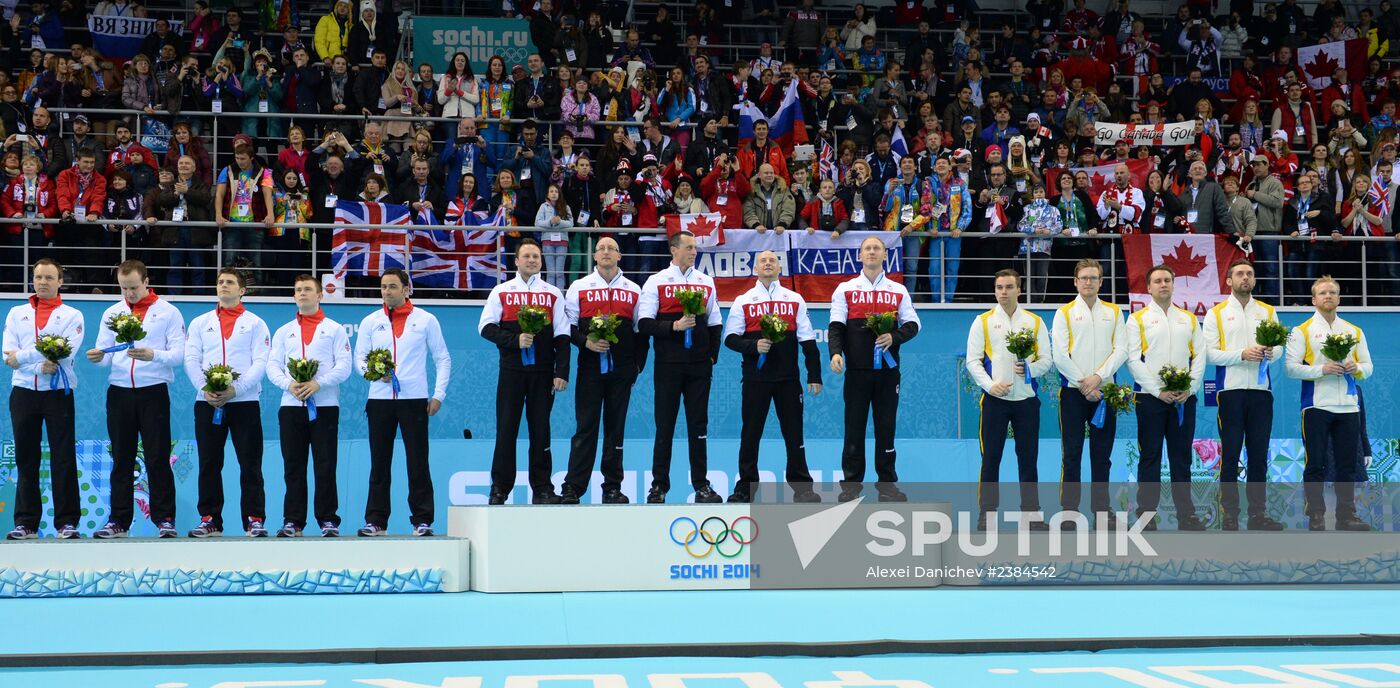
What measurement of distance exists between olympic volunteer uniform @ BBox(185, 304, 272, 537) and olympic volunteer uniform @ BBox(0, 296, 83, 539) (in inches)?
37.8

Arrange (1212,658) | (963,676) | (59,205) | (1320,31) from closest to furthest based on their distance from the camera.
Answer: (963,676), (1212,658), (59,205), (1320,31)

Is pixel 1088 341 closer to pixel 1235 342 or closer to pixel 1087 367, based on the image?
pixel 1087 367

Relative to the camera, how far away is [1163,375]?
36.7 ft

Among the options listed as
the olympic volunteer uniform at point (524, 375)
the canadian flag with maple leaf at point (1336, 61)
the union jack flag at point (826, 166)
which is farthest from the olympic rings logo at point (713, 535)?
the canadian flag with maple leaf at point (1336, 61)

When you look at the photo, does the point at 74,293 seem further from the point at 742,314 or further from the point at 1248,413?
the point at 1248,413

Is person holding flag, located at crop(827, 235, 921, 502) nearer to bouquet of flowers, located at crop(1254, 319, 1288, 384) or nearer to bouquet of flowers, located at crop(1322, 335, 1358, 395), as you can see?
bouquet of flowers, located at crop(1254, 319, 1288, 384)

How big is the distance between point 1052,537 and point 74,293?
10657mm

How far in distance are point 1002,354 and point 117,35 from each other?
44.1ft

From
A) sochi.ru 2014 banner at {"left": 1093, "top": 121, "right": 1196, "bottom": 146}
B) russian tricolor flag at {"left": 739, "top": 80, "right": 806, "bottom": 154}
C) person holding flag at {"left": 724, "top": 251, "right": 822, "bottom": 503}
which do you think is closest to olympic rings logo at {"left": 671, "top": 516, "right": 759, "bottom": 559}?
person holding flag at {"left": 724, "top": 251, "right": 822, "bottom": 503}

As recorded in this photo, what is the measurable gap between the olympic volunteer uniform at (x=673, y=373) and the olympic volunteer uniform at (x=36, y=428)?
4.49m

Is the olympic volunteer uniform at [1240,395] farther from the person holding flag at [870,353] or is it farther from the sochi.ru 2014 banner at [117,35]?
the sochi.ru 2014 banner at [117,35]

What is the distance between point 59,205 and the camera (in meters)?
14.7

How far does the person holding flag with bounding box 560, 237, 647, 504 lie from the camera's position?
10.8 metres

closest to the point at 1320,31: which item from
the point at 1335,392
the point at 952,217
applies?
the point at 952,217
